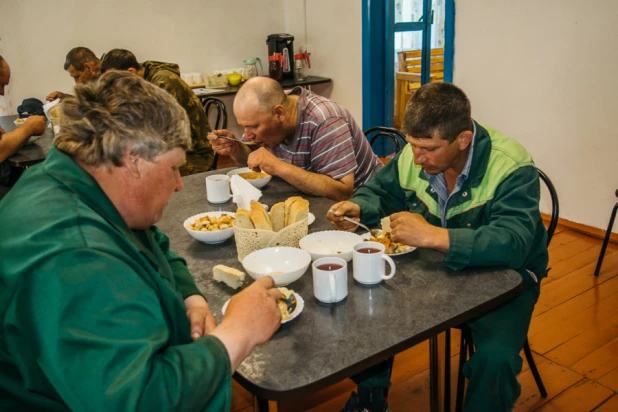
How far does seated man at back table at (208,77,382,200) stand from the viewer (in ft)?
7.18

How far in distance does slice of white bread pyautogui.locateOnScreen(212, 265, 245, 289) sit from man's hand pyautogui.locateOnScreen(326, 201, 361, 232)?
44 cm

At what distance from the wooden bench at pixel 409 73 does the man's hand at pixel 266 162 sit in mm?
4057

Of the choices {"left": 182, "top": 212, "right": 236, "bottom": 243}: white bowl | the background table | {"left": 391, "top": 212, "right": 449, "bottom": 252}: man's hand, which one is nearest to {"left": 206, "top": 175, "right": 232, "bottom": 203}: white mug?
{"left": 182, "top": 212, "right": 236, "bottom": 243}: white bowl

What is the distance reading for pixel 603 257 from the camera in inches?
120

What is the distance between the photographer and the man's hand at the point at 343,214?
68.6 inches

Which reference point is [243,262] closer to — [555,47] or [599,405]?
[599,405]

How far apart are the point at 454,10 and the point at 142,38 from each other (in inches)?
121

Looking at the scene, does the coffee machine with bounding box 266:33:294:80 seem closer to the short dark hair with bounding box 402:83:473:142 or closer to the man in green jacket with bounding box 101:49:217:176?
the man in green jacket with bounding box 101:49:217:176

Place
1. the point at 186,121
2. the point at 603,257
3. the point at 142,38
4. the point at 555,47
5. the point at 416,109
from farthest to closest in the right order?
the point at 142,38
the point at 555,47
the point at 603,257
the point at 416,109
the point at 186,121

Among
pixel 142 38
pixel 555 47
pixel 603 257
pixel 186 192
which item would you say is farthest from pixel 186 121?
pixel 142 38

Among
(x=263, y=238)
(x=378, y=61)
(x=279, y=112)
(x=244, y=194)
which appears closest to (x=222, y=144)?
(x=279, y=112)

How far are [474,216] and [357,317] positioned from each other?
2.06 ft

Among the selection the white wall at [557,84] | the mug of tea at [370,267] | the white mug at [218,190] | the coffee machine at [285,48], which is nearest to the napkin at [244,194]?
the white mug at [218,190]

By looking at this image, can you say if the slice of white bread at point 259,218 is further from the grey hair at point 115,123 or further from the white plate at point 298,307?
the grey hair at point 115,123
